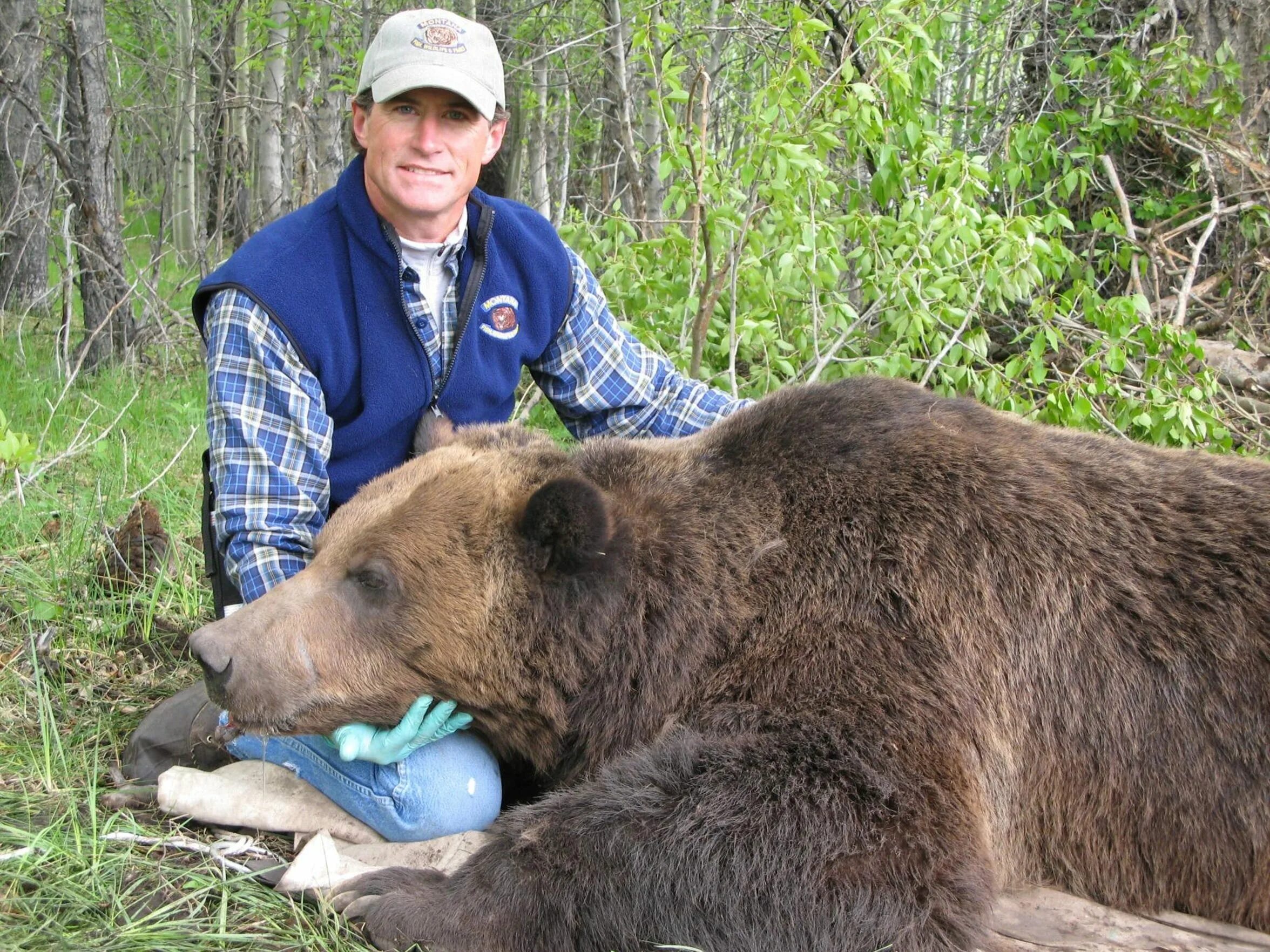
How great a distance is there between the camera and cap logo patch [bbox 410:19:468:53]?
145 inches

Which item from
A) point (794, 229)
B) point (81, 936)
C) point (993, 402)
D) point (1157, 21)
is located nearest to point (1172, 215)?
point (1157, 21)

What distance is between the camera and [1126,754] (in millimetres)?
2918

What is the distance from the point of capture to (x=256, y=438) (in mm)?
3549

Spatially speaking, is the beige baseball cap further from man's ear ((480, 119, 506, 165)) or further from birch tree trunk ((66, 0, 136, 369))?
birch tree trunk ((66, 0, 136, 369))

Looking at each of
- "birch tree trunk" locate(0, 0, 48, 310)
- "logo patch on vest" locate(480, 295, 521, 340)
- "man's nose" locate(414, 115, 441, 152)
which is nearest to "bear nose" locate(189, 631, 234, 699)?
"logo patch on vest" locate(480, 295, 521, 340)

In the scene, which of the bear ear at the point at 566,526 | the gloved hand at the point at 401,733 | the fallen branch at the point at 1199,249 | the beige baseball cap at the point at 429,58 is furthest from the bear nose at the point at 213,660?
the fallen branch at the point at 1199,249

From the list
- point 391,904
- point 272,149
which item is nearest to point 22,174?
point 272,149

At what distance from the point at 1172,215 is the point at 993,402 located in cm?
308

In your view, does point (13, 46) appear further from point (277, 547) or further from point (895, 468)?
point (895, 468)

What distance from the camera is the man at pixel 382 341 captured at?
3285 millimetres

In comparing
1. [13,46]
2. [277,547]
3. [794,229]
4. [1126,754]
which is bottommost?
[1126,754]

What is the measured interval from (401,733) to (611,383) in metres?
1.71

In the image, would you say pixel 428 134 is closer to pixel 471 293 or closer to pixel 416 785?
pixel 471 293

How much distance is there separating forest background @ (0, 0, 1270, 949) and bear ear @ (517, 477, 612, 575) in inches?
41.1
